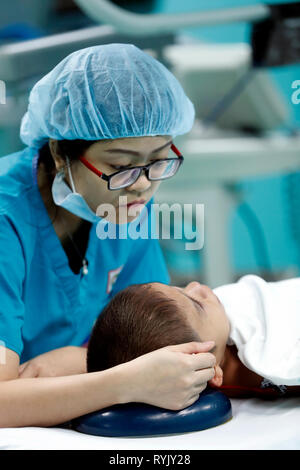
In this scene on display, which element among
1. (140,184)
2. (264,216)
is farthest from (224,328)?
(264,216)

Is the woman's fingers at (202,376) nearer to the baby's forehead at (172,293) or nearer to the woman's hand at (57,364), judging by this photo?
the baby's forehead at (172,293)

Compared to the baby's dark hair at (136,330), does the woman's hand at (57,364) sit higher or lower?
lower

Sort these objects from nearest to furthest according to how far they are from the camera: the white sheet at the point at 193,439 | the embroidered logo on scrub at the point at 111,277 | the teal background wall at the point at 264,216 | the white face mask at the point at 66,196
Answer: the white sheet at the point at 193,439 < the white face mask at the point at 66,196 < the embroidered logo on scrub at the point at 111,277 < the teal background wall at the point at 264,216

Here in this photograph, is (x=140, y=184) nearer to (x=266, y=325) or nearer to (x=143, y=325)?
(x=143, y=325)

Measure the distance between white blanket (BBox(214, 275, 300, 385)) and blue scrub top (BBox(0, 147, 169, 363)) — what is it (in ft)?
0.75

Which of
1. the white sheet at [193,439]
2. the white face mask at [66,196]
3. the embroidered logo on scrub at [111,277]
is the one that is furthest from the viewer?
the embroidered logo on scrub at [111,277]

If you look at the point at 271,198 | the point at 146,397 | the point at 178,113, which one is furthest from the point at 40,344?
the point at 271,198

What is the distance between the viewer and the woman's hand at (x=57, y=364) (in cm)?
109

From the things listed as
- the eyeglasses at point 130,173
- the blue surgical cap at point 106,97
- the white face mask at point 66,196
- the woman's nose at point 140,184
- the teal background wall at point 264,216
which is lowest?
the teal background wall at point 264,216

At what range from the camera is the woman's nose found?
104 centimetres

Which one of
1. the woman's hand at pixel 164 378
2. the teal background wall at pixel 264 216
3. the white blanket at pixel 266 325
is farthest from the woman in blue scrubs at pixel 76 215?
the teal background wall at pixel 264 216

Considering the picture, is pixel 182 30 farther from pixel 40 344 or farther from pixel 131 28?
pixel 40 344

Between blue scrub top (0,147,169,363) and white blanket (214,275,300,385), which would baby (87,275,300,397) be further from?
blue scrub top (0,147,169,363)

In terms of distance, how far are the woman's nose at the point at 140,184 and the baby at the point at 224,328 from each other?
17cm
